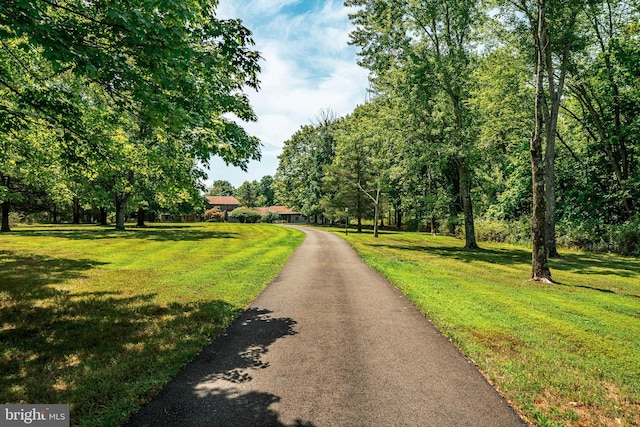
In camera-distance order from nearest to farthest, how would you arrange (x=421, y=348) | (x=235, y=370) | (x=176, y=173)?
(x=235, y=370), (x=421, y=348), (x=176, y=173)

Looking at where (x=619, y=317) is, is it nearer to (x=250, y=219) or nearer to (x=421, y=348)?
(x=421, y=348)

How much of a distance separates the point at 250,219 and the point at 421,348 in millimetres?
75339

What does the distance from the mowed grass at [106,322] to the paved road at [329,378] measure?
0.51 m

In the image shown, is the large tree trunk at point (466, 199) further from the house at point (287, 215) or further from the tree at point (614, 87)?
the house at point (287, 215)

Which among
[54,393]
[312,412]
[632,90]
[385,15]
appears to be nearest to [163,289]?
[54,393]

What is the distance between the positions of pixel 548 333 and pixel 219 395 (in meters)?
7.03

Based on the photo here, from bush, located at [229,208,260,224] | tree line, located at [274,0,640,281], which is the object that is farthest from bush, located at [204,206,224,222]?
tree line, located at [274,0,640,281]

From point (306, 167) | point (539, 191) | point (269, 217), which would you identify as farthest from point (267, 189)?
point (539, 191)

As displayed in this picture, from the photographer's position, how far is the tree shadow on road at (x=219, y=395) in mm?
3896

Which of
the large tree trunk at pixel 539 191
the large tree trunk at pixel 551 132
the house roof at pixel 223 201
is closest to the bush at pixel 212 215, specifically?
the house roof at pixel 223 201

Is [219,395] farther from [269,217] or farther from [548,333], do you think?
[269,217]

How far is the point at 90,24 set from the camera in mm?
6188

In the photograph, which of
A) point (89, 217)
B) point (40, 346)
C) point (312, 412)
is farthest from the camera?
point (89, 217)

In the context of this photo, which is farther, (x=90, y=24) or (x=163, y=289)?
(x=163, y=289)
